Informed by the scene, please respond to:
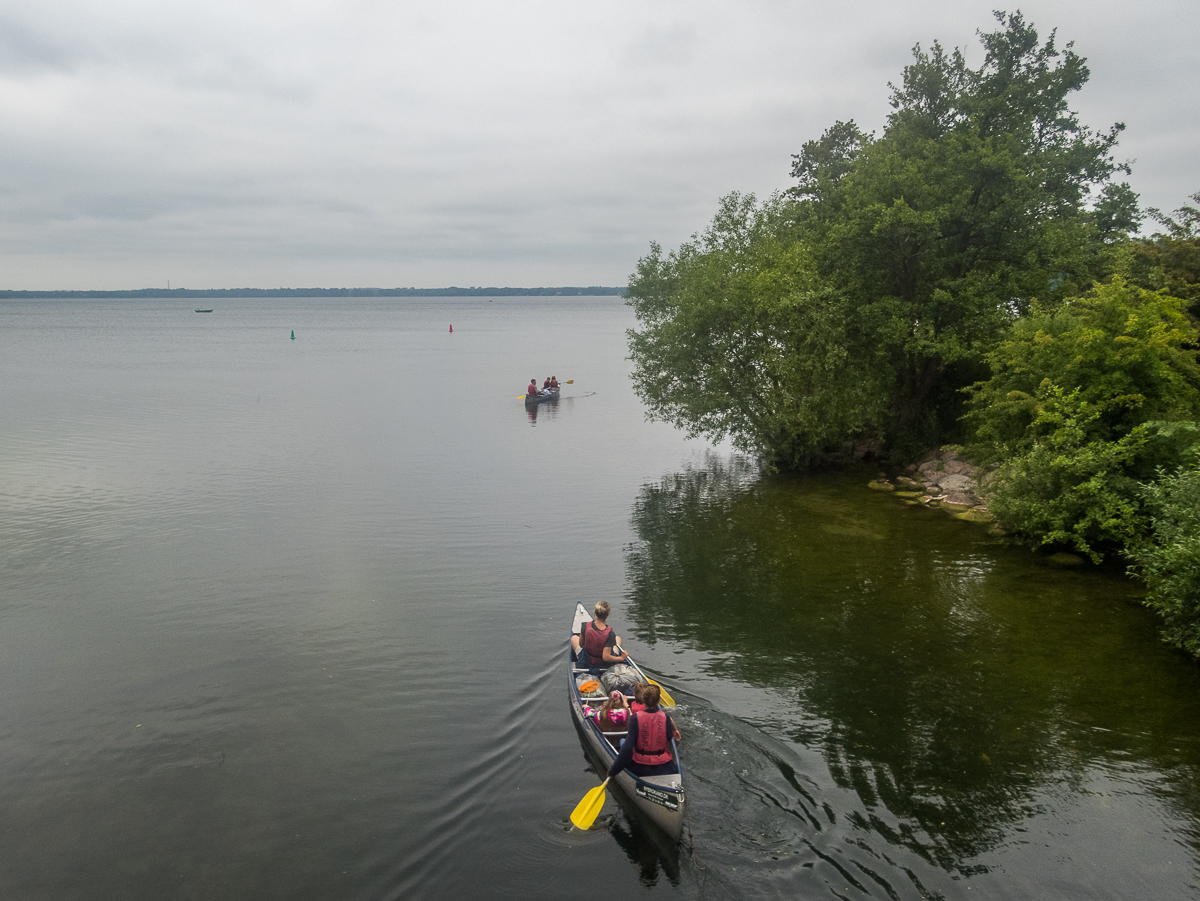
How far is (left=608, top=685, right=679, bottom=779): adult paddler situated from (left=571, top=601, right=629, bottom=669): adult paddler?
11.4ft

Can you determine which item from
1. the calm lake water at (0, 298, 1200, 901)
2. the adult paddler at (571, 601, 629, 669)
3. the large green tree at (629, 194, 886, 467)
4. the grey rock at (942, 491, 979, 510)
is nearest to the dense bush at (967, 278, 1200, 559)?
the calm lake water at (0, 298, 1200, 901)

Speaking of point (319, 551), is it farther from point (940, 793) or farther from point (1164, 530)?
point (1164, 530)

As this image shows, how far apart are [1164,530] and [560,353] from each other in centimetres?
9122

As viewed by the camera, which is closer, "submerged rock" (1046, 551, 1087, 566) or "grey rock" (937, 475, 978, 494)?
"submerged rock" (1046, 551, 1087, 566)

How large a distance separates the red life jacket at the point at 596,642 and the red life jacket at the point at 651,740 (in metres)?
3.57

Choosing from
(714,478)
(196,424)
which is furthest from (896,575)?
(196,424)

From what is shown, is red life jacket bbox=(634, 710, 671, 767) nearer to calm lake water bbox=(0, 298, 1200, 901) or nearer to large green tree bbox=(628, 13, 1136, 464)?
calm lake water bbox=(0, 298, 1200, 901)

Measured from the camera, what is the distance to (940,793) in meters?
12.1

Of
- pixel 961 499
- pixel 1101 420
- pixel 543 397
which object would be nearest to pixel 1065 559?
pixel 1101 420

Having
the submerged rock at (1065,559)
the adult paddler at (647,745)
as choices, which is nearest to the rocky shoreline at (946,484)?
the submerged rock at (1065,559)

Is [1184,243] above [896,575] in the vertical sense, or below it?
above

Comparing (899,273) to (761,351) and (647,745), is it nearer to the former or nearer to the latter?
(761,351)

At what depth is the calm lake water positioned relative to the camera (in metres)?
10.9

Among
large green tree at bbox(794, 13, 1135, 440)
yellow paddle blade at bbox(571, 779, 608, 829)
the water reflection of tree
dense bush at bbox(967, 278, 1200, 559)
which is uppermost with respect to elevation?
large green tree at bbox(794, 13, 1135, 440)
